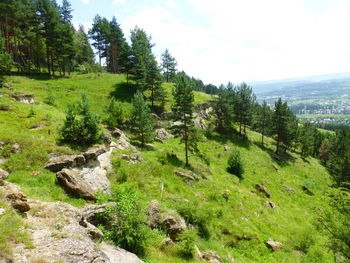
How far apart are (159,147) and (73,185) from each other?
20.8 m

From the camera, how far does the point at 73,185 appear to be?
13.8 m

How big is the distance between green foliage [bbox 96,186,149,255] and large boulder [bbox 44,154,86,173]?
7.56 m

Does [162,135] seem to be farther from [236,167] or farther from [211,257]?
[211,257]

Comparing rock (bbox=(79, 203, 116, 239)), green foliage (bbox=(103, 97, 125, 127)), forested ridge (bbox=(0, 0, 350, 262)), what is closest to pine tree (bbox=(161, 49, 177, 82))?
forested ridge (bbox=(0, 0, 350, 262))

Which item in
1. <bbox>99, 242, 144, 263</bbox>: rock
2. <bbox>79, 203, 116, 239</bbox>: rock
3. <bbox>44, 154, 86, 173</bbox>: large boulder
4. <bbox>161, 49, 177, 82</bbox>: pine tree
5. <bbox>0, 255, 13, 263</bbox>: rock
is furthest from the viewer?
<bbox>161, 49, 177, 82</bbox>: pine tree

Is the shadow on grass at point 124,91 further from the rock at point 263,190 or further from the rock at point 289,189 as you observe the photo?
the rock at point 289,189

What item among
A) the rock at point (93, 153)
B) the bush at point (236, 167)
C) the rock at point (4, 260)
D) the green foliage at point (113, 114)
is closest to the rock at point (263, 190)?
the bush at point (236, 167)

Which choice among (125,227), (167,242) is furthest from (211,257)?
(125,227)

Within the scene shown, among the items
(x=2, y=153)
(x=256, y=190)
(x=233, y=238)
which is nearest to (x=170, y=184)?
(x=233, y=238)

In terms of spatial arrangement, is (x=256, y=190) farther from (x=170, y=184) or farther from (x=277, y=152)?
(x=277, y=152)

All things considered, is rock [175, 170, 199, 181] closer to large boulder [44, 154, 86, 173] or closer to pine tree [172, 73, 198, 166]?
pine tree [172, 73, 198, 166]

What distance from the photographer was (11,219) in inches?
323

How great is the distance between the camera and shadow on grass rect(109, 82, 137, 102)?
49.0 metres

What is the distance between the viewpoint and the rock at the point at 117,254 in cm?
Result: 892
